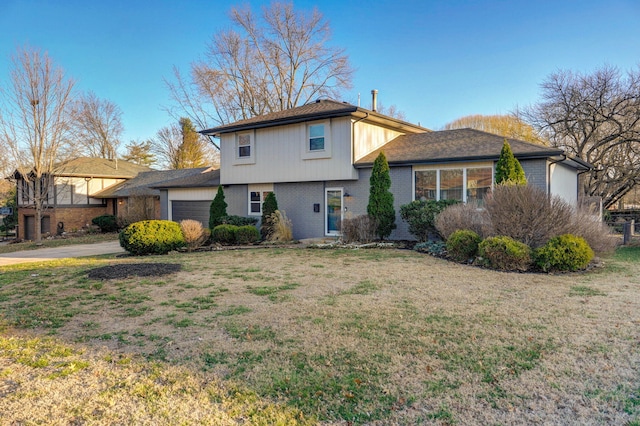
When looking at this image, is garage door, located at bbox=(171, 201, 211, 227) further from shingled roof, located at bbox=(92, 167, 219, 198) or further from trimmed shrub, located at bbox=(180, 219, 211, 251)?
trimmed shrub, located at bbox=(180, 219, 211, 251)

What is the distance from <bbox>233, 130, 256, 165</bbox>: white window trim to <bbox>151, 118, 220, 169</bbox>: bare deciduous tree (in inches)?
720

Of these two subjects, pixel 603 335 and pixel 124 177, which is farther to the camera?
pixel 124 177

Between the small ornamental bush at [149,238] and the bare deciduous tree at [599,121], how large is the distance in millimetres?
18990

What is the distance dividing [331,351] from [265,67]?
2640 centimetres

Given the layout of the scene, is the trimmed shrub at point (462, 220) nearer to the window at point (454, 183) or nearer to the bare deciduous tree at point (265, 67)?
the window at point (454, 183)

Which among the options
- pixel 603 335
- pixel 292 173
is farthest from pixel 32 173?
pixel 603 335

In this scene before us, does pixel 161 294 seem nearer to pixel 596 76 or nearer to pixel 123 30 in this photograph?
pixel 123 30

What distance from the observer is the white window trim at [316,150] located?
14.8 meters

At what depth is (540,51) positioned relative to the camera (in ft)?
56.4

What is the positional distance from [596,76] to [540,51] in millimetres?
4328

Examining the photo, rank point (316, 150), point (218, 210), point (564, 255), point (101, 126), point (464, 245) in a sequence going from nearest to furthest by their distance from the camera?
point (564, 255) < point (464, 245) < point (316, 150) < point (218, 210) < point (101, 126)

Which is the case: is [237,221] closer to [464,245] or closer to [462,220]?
[462,220]

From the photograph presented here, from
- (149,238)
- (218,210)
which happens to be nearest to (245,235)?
(218,210)

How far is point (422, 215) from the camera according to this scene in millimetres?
12195
